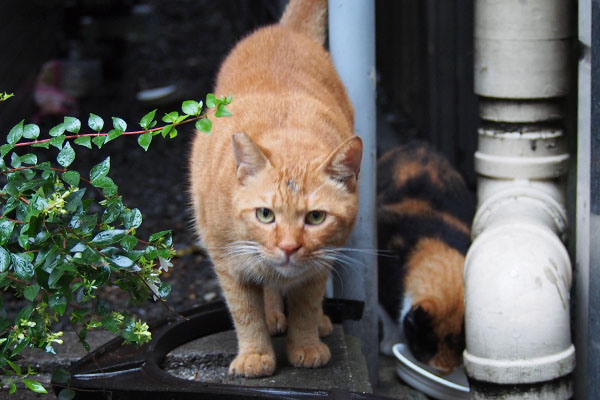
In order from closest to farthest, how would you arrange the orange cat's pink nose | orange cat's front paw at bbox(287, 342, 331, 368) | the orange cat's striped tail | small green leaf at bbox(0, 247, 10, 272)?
small green leaf at bbox(0, 247, 10, 272) < the orange cat's pink nose < orange cat's front paw at bbox(287, 342, 331, 368) < the orange cat's striped tail

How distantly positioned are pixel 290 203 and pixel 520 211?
1.19 meters

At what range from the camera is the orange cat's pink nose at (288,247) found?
109 inches

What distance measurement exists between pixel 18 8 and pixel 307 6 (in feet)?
10.5

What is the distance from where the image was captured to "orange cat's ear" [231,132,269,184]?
9.06 feet

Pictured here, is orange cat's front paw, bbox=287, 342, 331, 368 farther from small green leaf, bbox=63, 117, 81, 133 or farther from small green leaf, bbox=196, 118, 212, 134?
small green leaf, bbox=63, 117, 81, 133

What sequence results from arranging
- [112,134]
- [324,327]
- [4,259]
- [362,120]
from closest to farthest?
[4,259], [112,134], [324,327], [362,120]

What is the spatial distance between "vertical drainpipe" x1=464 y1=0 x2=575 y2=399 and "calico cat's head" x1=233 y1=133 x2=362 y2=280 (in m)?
0.71

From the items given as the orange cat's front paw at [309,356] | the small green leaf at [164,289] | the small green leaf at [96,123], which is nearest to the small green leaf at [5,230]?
the small green leaf at [96,123]

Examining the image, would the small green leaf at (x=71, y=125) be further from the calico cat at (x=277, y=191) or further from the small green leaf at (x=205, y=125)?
the calico cat at (x=277, y=191)

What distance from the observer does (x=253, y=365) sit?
3084 millimetres

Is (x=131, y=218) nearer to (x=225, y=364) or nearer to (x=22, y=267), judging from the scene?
(x=22, y=267)

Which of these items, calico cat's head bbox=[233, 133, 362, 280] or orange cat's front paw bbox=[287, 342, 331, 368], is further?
orange cat's front paw bbox=[287, 342, 331, 368]

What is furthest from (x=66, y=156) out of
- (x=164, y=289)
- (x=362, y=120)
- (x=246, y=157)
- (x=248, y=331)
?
(x=362, y=120)

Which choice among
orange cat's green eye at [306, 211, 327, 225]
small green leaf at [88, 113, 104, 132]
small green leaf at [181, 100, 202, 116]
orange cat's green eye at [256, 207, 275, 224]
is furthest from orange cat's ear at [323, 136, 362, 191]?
small green leaf at [88, 113, 104, 132]
